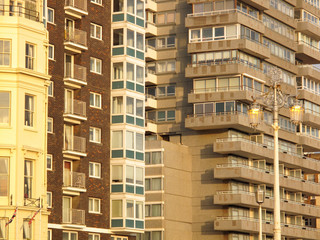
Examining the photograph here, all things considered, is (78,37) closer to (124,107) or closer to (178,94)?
(124,107)

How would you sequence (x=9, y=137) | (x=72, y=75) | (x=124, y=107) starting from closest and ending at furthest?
(x=9, y=137) < (x=72, y=75) < (x=124, y=107)

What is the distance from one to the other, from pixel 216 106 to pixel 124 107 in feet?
81.3

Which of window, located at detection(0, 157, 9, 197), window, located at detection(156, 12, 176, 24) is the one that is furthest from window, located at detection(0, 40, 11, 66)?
window, located at detection(156, 12, 176, 24)

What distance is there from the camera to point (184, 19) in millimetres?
115188

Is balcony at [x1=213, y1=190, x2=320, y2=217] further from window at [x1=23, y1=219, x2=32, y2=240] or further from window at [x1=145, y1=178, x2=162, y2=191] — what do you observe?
window at [x1=23, y1=219, x2=32, y2=240]

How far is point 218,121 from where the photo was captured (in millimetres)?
108875

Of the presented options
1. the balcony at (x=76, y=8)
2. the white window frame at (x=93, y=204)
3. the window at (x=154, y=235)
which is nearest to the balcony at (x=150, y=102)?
the window at (x=154, y=235)

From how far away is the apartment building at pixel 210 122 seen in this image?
107312mm

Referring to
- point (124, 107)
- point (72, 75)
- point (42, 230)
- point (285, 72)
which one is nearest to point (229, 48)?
point (285, 72)

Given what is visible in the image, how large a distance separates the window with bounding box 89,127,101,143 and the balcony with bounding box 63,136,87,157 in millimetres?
2200

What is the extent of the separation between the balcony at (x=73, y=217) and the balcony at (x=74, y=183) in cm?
141

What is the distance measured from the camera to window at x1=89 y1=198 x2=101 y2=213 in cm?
8275

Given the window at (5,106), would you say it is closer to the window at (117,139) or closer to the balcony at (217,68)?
the window at (117,139)

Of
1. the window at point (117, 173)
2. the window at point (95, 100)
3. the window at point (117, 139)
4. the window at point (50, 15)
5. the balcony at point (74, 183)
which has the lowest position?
the balcony at point (74, 183)
